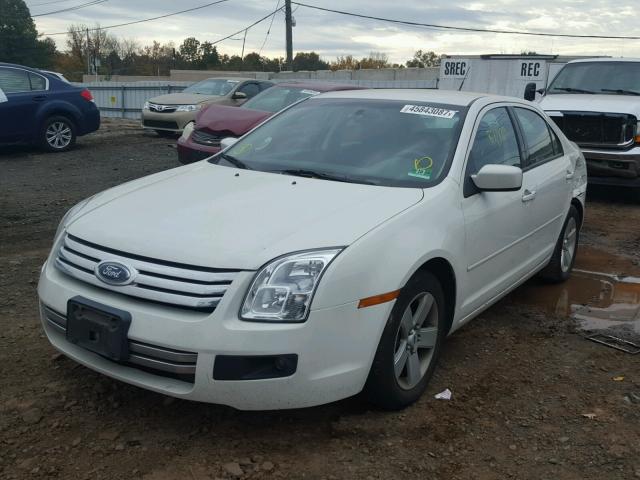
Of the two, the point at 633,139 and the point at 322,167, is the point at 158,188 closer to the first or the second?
the point at 322,167

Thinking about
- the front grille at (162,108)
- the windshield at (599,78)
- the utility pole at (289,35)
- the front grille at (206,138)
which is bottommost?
the front grille at (206,138)

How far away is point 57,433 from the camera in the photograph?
3133 millimetres

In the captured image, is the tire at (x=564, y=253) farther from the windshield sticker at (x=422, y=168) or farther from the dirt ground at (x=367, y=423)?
the windshield sticker at (x=422, y=168)

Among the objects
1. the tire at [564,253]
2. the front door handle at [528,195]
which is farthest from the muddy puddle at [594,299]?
the front door handle at [528,195]

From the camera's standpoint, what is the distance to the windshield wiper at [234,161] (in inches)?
168

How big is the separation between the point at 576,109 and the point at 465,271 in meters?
6.87

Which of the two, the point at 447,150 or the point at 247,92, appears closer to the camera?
the point at 447,150

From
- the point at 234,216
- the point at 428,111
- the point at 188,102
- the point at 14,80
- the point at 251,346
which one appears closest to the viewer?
the point at 251,346

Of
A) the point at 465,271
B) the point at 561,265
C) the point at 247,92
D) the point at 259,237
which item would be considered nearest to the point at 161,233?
the point at 259,237

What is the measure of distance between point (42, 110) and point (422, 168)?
31.7 ft

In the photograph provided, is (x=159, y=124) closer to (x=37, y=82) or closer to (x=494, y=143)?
(x=37, y=82)

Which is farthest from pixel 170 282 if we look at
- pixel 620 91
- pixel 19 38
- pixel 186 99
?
pixel 19 38

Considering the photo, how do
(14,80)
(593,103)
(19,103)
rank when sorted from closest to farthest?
(593,103)
(19,103)
(14,80)

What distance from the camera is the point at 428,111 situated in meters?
4.31
